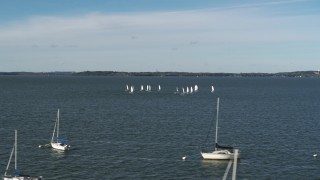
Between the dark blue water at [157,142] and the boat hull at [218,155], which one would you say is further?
the boat hull at [218,155]

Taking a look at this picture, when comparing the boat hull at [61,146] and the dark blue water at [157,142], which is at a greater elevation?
the boat hull at [61,146]

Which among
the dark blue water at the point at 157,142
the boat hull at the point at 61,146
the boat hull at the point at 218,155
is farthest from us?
the boat hull at the point at 61,146

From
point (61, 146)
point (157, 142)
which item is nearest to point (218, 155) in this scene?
point (157, 142)

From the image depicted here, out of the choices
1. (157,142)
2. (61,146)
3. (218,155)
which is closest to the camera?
(218,155)

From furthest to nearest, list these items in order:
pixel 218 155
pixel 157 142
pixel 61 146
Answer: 1. pixel 157 142
2. pixel 61 146
3. pixel 218 155

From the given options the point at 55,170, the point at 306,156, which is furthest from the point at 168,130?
the point at 55,170

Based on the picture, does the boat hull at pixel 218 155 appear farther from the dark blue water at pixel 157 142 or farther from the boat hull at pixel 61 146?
the boat hull at pixel 61 146

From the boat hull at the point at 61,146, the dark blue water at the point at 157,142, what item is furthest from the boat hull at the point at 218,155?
the boat hull at the point at 61,146

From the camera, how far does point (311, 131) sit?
342 feet

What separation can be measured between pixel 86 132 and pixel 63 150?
2054 cm

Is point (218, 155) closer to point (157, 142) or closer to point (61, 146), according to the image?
point (157, 142)

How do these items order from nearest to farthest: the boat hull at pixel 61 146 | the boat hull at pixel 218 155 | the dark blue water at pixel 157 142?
1. the dark blue water at pixel 157 142
2. the boat hull at pixel 218 155
3. the boat hull at pixel 61 146

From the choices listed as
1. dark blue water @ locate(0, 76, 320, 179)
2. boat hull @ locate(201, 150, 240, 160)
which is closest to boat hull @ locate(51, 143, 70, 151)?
dark blue water @ locate(0, 76, 320, 179)

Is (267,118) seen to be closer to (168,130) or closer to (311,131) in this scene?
(311,131)
